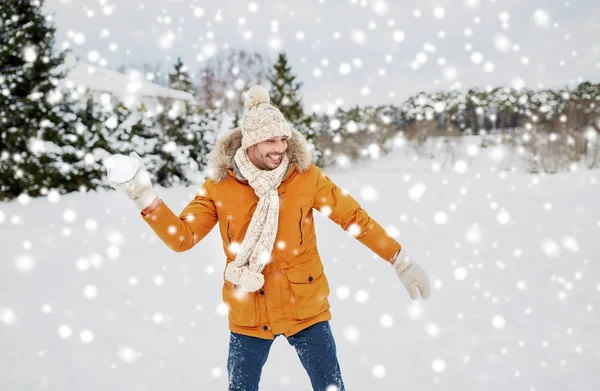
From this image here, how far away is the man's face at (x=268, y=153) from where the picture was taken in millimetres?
2324

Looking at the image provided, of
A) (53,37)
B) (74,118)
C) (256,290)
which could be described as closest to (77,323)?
(256,290)

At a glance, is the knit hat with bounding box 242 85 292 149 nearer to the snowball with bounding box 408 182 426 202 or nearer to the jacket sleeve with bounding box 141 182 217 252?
the jacket sleeve with bounding box 141 182 217 252

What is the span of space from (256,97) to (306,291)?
1136mm

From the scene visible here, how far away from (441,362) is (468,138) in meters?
21.2

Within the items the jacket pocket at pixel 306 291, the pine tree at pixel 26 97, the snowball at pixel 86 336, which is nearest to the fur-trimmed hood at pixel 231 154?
the jacket pocket at pixel 306 291

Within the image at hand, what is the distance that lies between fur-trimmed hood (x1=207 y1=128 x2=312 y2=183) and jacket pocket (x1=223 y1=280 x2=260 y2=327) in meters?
0.61

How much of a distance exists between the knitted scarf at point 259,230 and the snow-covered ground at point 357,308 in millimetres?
1359

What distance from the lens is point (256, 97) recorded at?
2.51 m

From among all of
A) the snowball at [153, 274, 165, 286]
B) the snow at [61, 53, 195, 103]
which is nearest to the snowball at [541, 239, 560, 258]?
the snowball at [153, 274, 165, 286]

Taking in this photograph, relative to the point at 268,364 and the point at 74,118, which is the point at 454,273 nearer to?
the point at 268,364

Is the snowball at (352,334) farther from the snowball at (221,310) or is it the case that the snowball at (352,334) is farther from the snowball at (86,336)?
the snowball at (86,336)

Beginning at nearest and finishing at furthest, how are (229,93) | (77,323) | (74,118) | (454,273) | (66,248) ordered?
(77,323)
(454,273)
(66,248)
(74,118)
(229,93)

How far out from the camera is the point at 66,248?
6.61 metres

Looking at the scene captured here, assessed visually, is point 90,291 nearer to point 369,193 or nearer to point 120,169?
point 120,169
